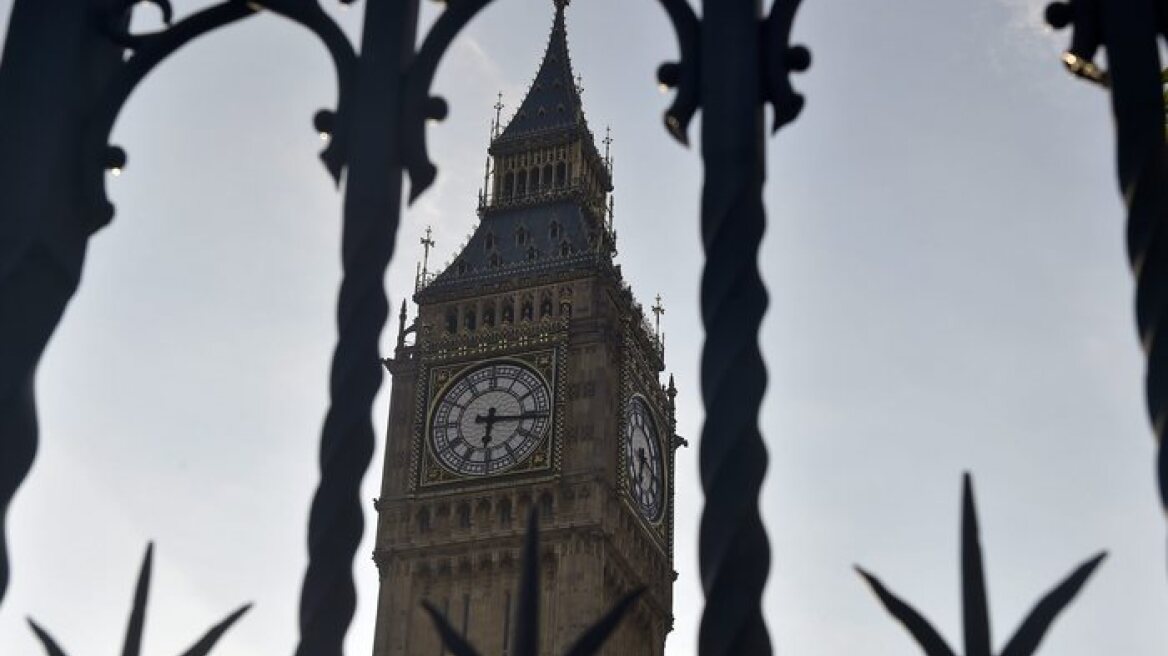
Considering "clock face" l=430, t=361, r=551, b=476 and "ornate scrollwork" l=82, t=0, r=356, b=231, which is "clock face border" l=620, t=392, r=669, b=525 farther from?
"ornate scrollwork" l=82, t=0, r=356, b=231

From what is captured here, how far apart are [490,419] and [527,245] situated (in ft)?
21.5

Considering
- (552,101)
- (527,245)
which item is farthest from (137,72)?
(552,101)

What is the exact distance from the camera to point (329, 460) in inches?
152

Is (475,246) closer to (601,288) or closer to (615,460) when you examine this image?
(601,288)

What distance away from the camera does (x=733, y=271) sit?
12.6 ft

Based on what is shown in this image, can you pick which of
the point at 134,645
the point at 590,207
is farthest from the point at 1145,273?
the point at 590,207

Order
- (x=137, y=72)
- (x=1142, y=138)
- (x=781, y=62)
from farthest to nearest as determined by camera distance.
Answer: (x=137, y=72) → (x=781, y=62) → (x=1142, y=138)

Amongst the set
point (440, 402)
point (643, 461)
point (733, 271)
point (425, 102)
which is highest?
point (440, 402)

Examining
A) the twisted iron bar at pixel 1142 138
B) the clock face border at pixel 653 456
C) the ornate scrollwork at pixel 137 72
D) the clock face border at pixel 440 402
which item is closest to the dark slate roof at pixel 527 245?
the clock face border at pixel 440 402

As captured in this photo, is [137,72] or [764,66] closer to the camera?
[764,66]

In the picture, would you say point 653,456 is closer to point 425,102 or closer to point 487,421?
point 487,421

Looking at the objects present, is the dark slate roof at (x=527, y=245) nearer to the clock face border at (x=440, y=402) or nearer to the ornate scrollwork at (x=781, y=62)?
the clock face border at (x=440, y=402)

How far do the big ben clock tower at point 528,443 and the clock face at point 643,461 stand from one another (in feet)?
0.24

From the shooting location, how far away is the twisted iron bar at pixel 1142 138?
355 cm
